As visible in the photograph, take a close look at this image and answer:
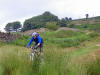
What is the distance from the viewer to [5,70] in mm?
3334

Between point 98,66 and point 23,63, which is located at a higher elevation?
point 23,63

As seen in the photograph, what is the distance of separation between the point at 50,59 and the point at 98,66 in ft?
4.64

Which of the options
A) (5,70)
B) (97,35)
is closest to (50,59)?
(5,70)

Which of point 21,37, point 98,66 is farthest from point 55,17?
point 98,66

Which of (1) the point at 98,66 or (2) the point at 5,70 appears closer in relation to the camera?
(2) the point at 5,70

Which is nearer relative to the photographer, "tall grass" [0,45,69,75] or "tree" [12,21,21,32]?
"tall grass" [0,45,69,75]

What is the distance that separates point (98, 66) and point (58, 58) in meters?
1.31

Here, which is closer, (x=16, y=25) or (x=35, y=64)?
(x=35, y=64)

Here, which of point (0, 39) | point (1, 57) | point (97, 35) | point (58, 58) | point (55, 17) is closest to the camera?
point (58, 58)

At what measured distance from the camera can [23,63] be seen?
3320 mm

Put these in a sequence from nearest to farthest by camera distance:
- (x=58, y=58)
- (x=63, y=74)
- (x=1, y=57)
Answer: (x=63, y=74) < (x=58, y=58) < (x=1, y=57)

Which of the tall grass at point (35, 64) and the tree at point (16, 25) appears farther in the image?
the tree at point (16, 25)

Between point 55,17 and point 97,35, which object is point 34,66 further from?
point 55,17

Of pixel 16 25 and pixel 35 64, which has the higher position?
pixel 35 64
